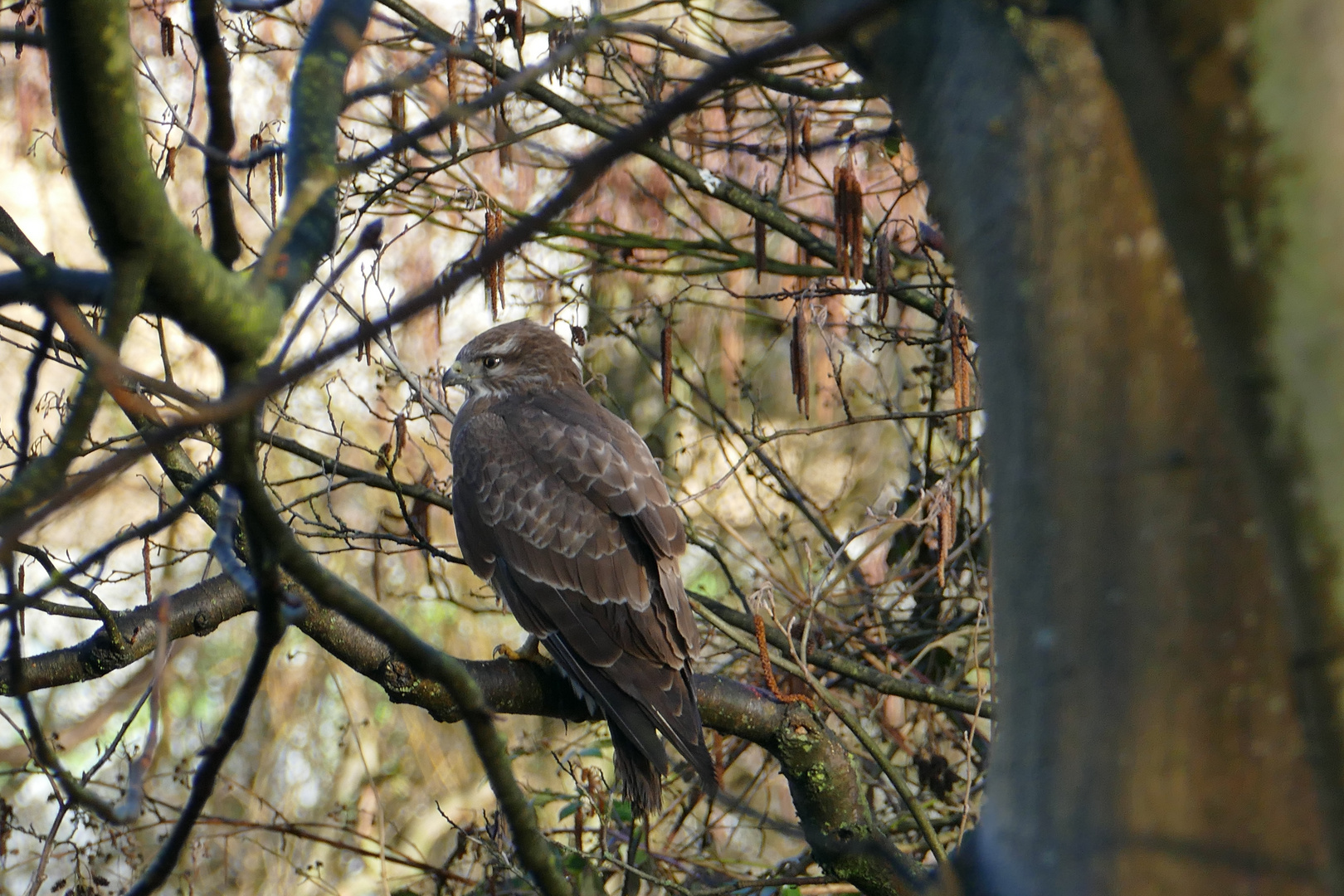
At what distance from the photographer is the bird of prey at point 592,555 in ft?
13.3

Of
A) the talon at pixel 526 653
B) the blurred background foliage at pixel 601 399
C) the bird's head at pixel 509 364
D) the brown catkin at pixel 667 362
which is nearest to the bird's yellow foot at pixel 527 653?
the talon at pixel 526 653

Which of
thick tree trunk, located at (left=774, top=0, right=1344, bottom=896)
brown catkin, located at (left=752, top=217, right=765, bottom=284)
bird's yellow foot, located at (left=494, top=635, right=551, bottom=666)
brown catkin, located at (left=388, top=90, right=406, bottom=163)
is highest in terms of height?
brown catkin, located at (left=388, top=90, right=406, bottom=163)

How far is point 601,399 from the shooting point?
7.22 meters

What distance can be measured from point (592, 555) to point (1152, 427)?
11.3 ft

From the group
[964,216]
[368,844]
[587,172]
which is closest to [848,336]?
[368,844]

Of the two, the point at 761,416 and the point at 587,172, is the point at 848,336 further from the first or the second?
the point at 587,172

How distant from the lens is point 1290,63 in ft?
3.01

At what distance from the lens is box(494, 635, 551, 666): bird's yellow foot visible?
428cm

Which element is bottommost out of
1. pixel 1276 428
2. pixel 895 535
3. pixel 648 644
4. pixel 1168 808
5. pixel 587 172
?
pixel 1168 808

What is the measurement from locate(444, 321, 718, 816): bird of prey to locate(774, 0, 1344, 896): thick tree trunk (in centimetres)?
276

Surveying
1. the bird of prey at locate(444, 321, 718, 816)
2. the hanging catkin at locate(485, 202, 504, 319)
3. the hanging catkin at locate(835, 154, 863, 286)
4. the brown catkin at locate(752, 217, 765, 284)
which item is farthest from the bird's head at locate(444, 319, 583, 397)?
the hanging catkin at locate(835, 154, 863, 286)

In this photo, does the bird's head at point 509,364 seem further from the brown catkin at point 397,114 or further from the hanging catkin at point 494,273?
the brown catkin at point 397,114

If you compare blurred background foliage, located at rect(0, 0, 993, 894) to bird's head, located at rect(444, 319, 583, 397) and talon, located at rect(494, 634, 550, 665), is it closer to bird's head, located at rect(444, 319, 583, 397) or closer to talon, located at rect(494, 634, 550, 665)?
bird's head, located at rect(444, 319, 583, 397)

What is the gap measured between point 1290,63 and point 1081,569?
47cm
